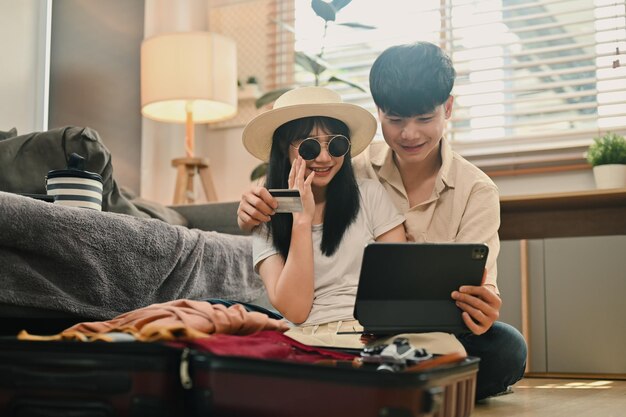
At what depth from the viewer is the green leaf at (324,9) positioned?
115 inches

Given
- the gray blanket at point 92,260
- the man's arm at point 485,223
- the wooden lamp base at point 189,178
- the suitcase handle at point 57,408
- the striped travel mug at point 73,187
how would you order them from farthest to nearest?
1. the wooden lamp base at point 189,178
2. the striped travel mug at point 73,187
3. the man's arm at point 485,223
4. the gray blanket at point 92,260
5. the suitcase handle at point 57,408

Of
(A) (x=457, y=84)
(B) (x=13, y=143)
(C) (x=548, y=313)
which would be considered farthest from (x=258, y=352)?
(A) (x=457, y=84)

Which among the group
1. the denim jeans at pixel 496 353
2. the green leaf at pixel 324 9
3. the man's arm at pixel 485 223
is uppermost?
the green leaf at pixel 324 9

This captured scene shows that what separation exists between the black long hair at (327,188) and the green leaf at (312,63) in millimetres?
1454

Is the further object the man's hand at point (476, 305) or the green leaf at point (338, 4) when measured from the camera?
the green leaf at point (338, 4)

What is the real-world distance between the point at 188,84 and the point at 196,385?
7.50 ft

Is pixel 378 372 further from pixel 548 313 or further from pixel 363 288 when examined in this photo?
pixel 548 313

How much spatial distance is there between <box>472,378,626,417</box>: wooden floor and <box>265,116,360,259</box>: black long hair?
45 centimetres

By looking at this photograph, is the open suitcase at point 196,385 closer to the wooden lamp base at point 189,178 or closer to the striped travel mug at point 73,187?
the striped travel mug at point 73,187

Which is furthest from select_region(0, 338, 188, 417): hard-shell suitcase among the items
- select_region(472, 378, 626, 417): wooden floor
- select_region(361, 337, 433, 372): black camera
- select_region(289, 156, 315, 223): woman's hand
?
select_region(472, 378, 626, 417): wooden floor

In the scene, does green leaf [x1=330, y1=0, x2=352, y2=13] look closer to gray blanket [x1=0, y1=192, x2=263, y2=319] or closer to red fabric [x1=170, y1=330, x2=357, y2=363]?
gray blanket [x1=0, y1=192, x2=263, y2=319]

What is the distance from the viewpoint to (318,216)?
167cm

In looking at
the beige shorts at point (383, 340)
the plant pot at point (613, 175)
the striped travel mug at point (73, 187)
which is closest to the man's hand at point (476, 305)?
the beige shorts at point (383, 340)

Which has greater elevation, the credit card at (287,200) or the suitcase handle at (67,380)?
the credit card at (287,200)
